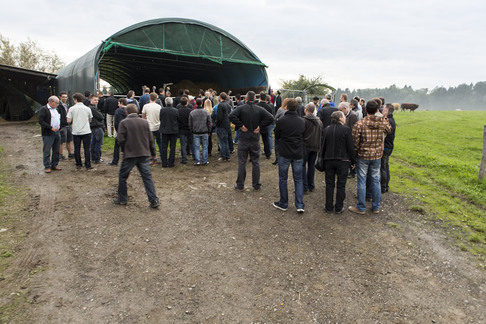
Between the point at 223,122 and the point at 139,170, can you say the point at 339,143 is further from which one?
the point at 223,122

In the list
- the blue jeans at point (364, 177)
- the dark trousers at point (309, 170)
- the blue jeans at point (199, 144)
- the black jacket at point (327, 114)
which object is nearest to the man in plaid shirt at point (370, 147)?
the blue jeans at point (364, 177)

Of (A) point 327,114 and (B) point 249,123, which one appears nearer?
(B) point 249,123

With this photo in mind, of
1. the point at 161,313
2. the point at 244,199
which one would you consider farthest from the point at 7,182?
the point at 161,313

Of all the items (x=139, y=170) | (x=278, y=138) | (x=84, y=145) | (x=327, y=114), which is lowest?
(x=139, y=170)

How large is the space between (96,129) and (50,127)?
3.99 ft

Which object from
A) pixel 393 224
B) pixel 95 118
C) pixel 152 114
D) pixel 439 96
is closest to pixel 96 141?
pixel 95 118

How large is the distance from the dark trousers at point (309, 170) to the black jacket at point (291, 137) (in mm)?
796

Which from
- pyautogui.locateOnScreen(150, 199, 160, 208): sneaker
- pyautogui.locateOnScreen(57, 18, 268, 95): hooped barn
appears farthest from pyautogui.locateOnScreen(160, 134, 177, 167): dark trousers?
pyautogui.locateOnScreen(57, 18, 268, 95): hooped barn

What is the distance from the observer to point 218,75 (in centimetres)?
2150

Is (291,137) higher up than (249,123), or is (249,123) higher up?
(249,123)

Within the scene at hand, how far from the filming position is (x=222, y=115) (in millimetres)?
8883

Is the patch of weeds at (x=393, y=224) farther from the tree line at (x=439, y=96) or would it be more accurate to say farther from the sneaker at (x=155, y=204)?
the tree line at (x=439, y=96)

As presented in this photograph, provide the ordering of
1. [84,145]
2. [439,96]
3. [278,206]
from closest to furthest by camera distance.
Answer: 1. [278,206]
2. [84,145]
3. [439,96]

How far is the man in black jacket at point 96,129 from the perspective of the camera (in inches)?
325
